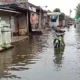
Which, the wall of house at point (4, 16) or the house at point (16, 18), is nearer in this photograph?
the wall of house at point (4, 16)

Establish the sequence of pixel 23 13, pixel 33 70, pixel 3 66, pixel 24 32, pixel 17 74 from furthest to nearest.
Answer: pixel 23 13 → pixel 24 32 → pixel 3 66 → pixel 33 70 → pixel 17 74

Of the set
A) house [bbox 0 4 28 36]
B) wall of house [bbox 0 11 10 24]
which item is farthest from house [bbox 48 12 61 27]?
wall of house [bbox 0 11 10 24]

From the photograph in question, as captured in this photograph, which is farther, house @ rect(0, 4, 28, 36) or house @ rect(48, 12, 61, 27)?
house @ rect(48, 12, 61, 27)

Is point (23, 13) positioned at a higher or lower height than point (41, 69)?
higher

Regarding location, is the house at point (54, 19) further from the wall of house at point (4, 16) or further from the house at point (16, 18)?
the wall of house at point (4, 16)

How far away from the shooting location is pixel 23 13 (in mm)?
33375

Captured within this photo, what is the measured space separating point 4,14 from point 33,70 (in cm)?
1753

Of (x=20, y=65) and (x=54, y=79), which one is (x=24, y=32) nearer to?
(x=20, y=65)

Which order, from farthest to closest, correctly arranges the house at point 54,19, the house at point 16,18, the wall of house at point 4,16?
the house at point 54,19, the house at point 16,18, the wall of house at point 4,16

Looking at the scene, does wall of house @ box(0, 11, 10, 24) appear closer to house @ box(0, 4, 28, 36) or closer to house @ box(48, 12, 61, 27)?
house @ box(0, 4, 28, 36)

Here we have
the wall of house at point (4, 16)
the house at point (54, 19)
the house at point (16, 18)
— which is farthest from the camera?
the house at point (54, 19)

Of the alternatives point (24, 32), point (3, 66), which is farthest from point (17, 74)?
point (24, 32)

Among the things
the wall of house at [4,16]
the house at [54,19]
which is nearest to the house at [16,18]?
the wall of house at [4,16]

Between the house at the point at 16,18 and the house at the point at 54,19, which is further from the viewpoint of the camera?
the house at the point at 54,19
